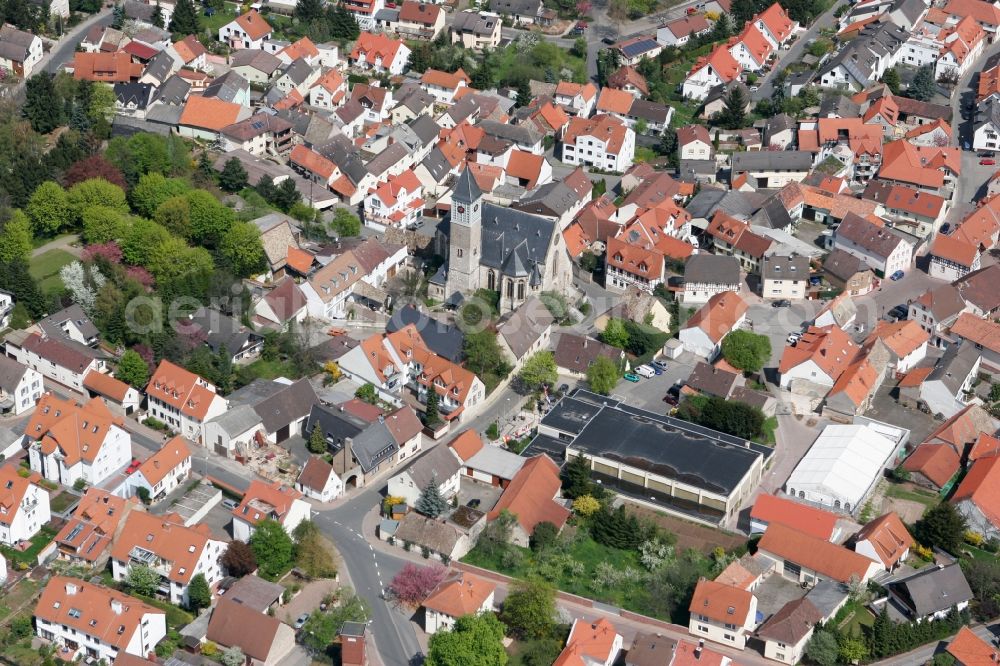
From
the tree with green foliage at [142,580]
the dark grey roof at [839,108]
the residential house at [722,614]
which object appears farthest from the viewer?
the dark grey roof at [839,108]

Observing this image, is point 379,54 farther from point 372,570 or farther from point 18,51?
point 372,570

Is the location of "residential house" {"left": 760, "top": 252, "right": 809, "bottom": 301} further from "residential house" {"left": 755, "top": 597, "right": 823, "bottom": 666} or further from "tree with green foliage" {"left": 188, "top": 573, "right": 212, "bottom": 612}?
"tree with green foliage" {"left": 188, "top": 573, "right": 212, "bottom": 612}

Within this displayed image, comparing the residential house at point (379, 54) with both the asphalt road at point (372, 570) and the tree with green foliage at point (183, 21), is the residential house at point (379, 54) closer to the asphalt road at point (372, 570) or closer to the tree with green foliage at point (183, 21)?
the tree with green foliage at point (183, 21)

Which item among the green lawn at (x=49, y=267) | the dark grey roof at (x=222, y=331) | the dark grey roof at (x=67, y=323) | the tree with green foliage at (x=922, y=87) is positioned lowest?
the tree with green foliage at (x=922, y=87)

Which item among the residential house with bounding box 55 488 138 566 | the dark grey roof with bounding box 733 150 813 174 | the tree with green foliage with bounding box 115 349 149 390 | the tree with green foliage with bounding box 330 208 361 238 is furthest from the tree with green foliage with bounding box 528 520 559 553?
the dark grey roof with bounding box 733 150 813 174

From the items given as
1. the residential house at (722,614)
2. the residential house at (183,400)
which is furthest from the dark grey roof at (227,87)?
the residential house at (722,614)

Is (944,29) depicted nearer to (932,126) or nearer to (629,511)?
(932,126)
